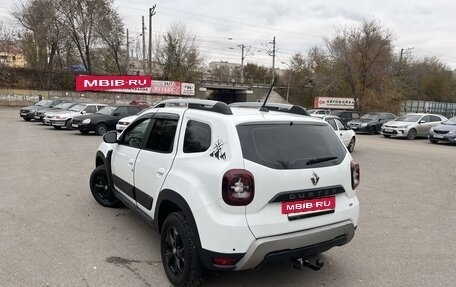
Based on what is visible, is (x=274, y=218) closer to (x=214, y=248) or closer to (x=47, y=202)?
(x=214, y=248)

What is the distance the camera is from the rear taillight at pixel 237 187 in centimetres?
321

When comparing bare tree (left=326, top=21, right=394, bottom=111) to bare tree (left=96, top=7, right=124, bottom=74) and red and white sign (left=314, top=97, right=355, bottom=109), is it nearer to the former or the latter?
red and white sign (left=314, top=97, right=355, bottom=109)

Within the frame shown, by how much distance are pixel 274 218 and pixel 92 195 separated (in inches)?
179

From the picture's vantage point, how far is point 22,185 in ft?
25.1

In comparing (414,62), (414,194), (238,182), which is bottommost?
(414,194)

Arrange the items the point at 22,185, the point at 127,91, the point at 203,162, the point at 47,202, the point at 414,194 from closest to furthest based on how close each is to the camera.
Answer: the point at 203,162
the point at 47,202
the point at 22,185
the point at 414,194
the point at 127,91

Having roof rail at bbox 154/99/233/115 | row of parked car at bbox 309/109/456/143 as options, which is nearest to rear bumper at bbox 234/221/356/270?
roof rail at bbox 154/99/233/115

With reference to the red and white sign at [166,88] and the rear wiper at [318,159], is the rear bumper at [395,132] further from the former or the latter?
the red and white sign at [166,88]

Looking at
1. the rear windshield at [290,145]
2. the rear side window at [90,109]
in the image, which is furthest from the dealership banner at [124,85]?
the rear windshield at [290,145]

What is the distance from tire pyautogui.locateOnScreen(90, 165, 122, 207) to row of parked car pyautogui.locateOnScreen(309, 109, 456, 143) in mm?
12438

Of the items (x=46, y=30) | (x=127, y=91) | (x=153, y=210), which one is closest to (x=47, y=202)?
(x=153, y=210)

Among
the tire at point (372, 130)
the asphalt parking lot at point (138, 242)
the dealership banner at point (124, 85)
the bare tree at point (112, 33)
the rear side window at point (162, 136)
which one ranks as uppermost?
the bare tree at point (112, 33)

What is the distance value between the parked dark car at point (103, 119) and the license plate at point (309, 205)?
16.3 metres

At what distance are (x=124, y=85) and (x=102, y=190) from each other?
124ft
